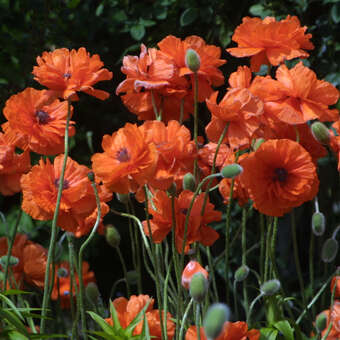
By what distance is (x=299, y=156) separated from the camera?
0.99 meters

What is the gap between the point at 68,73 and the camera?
1.08m

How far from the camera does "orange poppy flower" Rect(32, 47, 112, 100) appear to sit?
1061 mm

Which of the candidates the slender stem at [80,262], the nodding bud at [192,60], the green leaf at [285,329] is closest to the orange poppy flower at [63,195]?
the slender stem at [80,262]

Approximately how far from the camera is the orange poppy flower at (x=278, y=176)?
988 millimetres

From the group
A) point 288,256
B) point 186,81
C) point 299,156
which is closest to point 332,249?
point 299,156

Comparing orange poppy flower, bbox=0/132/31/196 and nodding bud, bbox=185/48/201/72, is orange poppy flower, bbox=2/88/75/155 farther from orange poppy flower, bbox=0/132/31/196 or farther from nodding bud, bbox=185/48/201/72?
nodding bud, bbox=185/48/201/72

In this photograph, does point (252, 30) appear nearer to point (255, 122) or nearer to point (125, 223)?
point (255, 122)

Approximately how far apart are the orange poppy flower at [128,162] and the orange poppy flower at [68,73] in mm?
150

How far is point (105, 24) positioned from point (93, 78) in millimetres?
1264

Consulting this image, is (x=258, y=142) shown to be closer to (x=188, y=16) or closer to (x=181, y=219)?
(x=181, y=219)

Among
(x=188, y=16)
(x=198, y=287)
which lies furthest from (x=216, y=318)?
(x=188, y=16)

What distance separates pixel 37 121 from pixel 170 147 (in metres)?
0.27

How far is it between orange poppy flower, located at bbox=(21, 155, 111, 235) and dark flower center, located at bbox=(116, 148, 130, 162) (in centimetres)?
14

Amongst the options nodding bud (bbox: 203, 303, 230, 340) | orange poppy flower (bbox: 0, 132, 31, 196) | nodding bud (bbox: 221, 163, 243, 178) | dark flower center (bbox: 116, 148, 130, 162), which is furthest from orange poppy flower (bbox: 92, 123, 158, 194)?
nodding bud (bbox: 203, 303, 230, 340)
